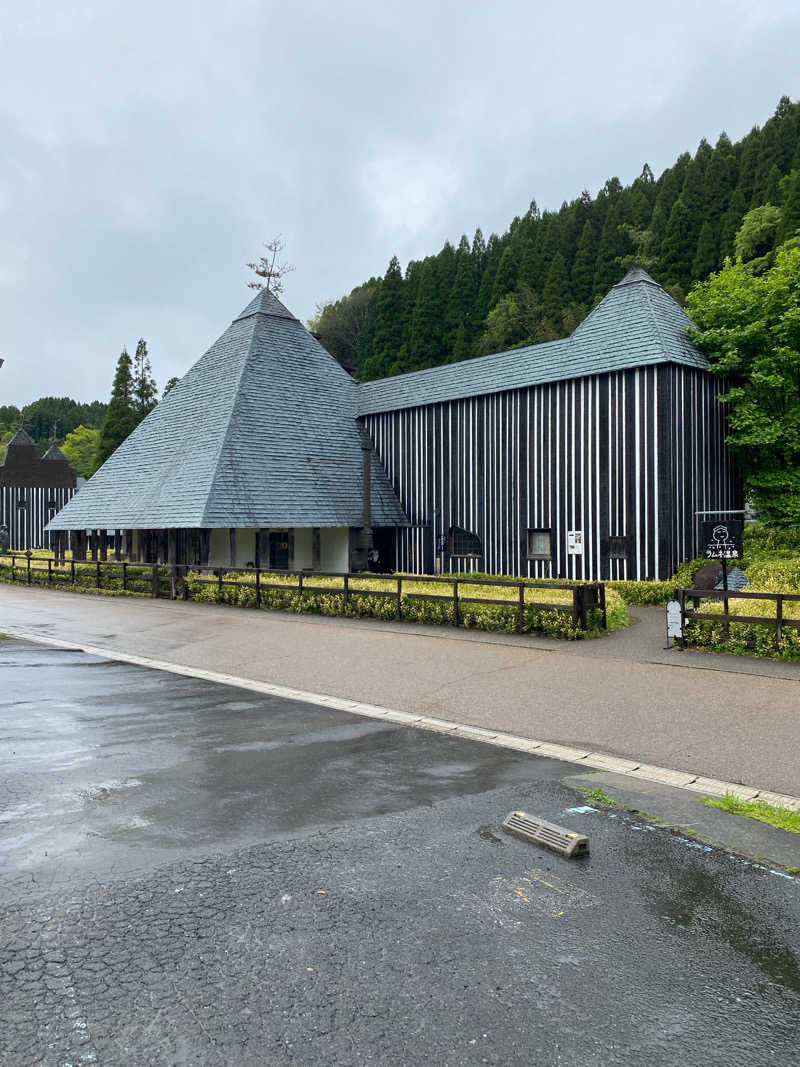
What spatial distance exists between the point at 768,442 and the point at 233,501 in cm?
1719

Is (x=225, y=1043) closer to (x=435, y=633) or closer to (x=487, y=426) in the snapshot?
(x=435, y=633)

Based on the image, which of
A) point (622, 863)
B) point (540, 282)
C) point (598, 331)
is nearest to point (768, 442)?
point (598, 331)

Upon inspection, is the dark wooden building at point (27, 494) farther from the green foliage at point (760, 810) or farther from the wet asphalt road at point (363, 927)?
the green foliage at point (760, 810)

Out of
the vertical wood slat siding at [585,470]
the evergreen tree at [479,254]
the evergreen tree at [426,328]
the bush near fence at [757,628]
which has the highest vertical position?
the evergreen tree at [479,254]

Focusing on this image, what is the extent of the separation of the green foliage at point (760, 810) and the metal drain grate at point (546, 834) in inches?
52.2

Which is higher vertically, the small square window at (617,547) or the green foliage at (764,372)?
the green foliage at (764,372)

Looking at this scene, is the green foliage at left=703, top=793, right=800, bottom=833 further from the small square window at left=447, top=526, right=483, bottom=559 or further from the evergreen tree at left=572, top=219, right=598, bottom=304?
the evergreen tree at left=572, top=219, right=598, bottom=304

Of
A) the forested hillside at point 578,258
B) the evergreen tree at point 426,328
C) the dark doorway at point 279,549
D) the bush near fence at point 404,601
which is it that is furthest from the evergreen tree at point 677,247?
the bush near fence at point 404,601

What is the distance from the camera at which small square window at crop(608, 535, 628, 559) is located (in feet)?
73.7

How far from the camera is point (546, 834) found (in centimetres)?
487

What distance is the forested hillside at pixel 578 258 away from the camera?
Result: 59.0 meters

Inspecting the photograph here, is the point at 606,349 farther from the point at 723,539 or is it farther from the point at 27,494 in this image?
the point at 27,494

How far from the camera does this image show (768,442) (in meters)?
23.4

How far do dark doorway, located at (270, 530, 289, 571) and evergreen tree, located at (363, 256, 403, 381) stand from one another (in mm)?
43928
